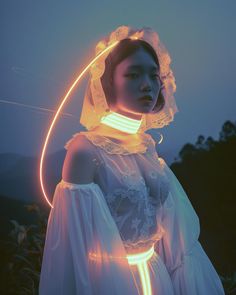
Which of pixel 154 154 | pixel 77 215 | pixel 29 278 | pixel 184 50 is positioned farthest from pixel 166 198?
pixel 184 50

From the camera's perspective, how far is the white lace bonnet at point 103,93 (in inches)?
46.3

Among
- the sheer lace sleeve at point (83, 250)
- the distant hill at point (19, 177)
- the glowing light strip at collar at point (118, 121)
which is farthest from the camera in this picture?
the distant hill at point (19, 177)

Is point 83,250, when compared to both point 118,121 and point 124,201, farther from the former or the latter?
point 118,121

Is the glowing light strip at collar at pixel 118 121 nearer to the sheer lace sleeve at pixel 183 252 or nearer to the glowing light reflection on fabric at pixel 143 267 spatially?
the sheer lace sleeve at pixel 183 252

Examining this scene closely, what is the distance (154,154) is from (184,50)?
134cm

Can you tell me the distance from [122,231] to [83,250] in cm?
17

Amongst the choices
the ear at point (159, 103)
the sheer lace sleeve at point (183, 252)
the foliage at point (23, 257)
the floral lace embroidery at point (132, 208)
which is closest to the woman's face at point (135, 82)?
the ear at point (159, 103)

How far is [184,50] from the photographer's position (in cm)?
244

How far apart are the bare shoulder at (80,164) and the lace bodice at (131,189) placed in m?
0.03

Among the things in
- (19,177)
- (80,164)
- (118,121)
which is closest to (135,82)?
(118,121)

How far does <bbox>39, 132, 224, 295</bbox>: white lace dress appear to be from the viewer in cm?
100

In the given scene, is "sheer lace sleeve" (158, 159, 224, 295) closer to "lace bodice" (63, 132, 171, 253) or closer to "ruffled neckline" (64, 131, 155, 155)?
"lace bodice" (63, 132, 171, 253)

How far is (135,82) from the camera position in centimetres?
116

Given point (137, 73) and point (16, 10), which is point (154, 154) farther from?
point (16, 10)
